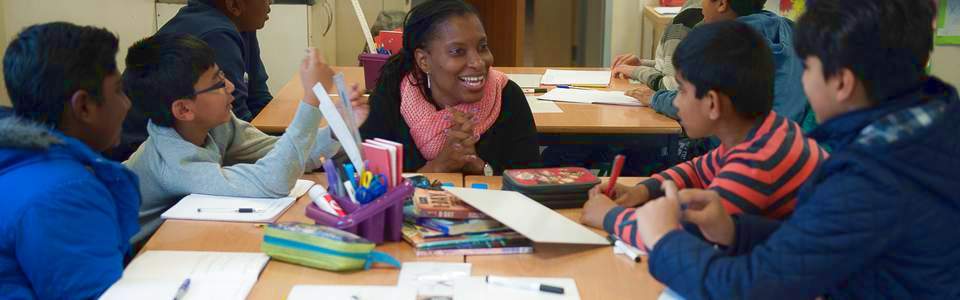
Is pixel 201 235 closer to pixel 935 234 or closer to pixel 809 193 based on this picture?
pixel 809 193

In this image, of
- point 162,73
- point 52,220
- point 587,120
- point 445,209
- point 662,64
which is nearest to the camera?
point 52,220

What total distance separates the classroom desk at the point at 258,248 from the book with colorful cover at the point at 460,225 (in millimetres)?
71

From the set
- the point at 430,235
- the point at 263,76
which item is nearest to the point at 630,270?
the point at 430,235

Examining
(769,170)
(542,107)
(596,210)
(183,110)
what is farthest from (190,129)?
(542,107)

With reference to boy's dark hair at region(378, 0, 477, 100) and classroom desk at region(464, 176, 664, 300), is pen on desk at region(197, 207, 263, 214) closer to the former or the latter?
classroom desk at region(464, 176, 664, 300)

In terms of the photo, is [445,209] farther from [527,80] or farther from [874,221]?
[527,80]

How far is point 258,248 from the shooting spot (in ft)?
5.42

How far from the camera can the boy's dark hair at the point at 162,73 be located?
1.97 meters

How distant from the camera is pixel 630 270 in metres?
1.55

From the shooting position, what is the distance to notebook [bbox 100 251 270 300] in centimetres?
141

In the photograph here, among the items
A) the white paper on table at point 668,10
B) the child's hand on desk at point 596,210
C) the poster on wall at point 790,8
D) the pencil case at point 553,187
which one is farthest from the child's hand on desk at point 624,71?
the child's hand on desk at point 596,210

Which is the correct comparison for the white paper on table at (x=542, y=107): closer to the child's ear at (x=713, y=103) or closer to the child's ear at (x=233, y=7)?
the child's ear at (x=233, y=7)

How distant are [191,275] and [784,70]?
6.35 ft

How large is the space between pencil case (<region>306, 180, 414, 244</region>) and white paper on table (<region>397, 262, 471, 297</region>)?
116mm
